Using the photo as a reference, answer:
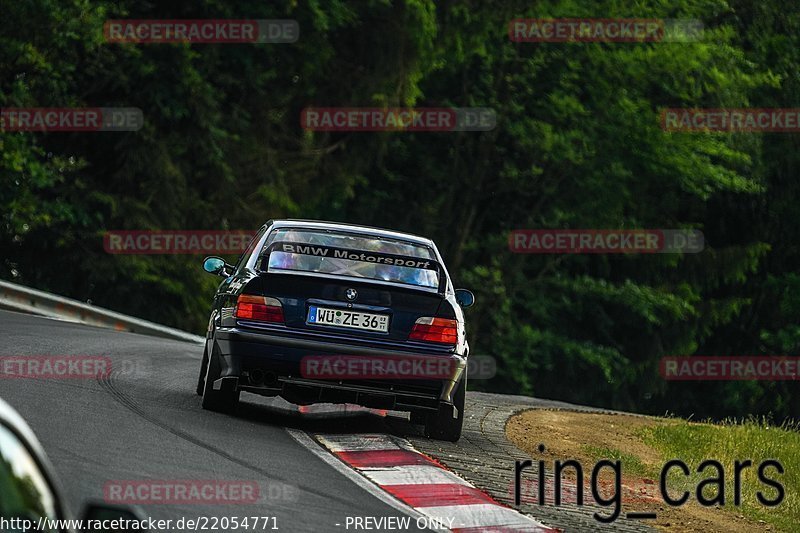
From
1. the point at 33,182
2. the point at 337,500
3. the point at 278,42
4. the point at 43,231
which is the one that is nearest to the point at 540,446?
the point at 337,500

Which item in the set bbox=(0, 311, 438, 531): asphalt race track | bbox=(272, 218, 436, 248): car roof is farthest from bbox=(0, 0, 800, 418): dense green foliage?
bbox=(272, 218, 436, 248): car roof

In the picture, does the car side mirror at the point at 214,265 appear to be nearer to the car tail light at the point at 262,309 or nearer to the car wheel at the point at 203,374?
the car wheel at the point at 203,374

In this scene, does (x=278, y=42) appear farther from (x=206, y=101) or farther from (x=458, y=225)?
(x=458, y=225)

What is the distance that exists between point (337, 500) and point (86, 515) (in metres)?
4.89

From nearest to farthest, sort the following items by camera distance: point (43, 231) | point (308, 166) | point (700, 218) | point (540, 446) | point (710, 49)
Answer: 1. point (540, 446)
2. point (43, 231)
3. point (308, 166)
4. point (710, 49)
5. point (700, 218)

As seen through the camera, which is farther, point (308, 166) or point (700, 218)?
point (700, 218)

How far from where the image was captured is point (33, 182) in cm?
2684
